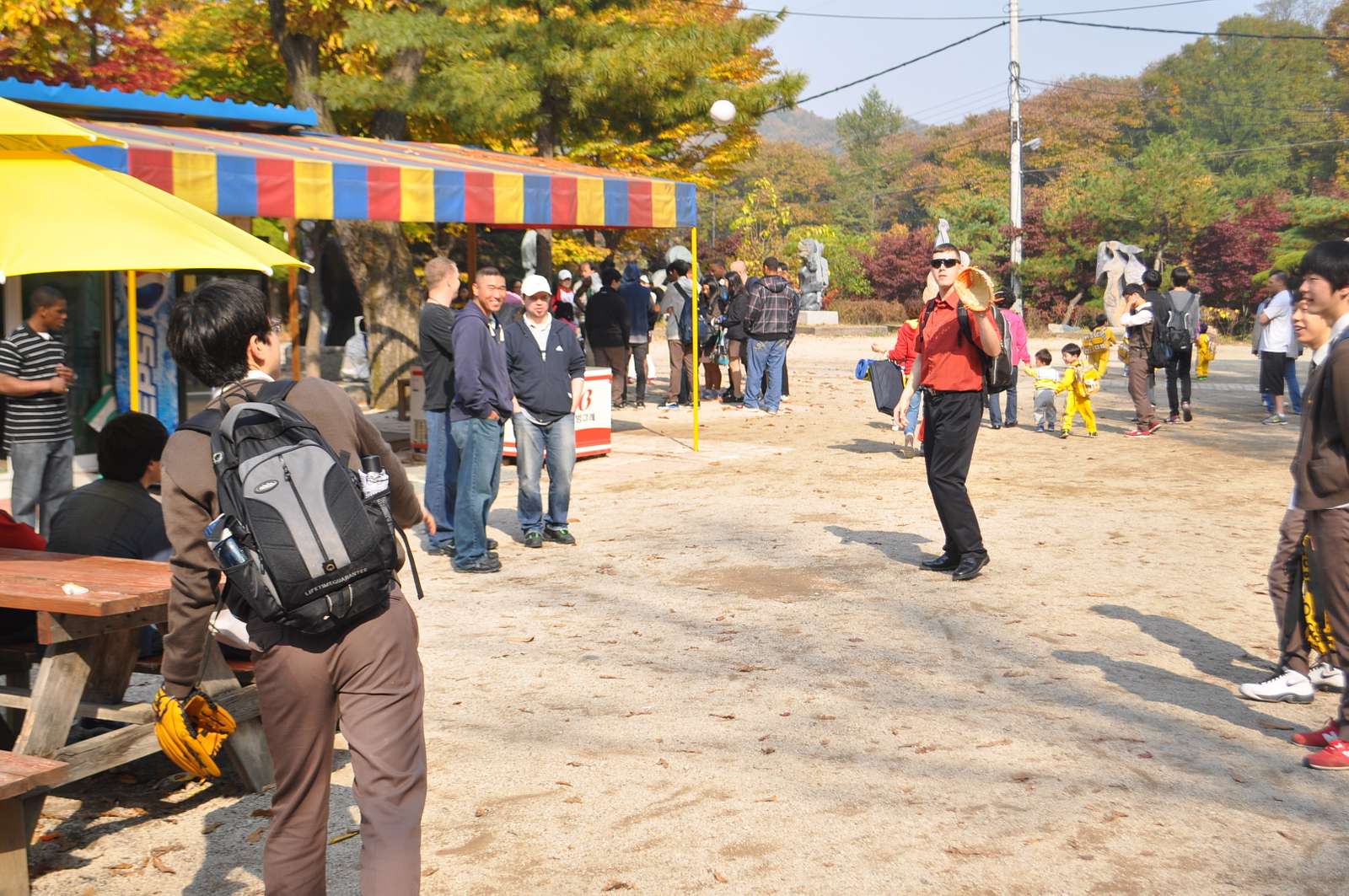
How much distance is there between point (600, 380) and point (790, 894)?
9603 mm

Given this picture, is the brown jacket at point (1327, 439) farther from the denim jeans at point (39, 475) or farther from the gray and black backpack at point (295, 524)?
the denim jeans at point (39, 475)

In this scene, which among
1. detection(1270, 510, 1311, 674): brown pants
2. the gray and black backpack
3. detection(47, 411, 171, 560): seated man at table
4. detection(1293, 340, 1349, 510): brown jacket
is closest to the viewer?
the gray and black backpack

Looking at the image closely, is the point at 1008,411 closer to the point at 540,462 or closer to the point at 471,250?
the point at 471,250

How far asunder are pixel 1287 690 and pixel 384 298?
47.2 ft

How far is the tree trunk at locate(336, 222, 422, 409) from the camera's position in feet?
58.6

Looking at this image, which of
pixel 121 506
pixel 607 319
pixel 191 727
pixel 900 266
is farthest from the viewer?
pixel 900 266

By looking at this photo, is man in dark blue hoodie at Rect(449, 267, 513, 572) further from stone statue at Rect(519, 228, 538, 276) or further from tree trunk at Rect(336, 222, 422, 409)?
stone statue at Rect(519, 228, 538, 276)

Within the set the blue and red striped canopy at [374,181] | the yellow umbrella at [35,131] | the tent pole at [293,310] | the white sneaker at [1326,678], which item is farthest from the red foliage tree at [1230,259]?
the yellow umbrella at [35,131]

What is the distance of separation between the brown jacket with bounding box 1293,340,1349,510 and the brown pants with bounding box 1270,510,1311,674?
28.4 inches

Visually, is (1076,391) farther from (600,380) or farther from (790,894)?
(790,894)

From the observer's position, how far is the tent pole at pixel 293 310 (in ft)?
48.7

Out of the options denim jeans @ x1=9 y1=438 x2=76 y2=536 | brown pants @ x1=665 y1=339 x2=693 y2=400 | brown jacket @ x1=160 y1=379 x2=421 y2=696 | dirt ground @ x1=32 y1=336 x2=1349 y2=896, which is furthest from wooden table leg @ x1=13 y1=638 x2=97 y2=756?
brown pants @ x1=665 y1=339 x2=693 y2=400

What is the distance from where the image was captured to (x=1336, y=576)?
4.74 metres

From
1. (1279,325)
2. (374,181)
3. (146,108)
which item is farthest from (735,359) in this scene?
(146,108)
